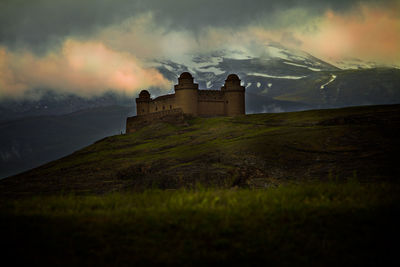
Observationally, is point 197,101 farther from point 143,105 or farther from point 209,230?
point 209,230

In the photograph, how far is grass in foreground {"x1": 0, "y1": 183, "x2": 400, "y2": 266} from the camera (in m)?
9.63

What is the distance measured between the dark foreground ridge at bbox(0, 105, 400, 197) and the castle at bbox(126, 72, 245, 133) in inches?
1022

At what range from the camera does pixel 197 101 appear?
352ft

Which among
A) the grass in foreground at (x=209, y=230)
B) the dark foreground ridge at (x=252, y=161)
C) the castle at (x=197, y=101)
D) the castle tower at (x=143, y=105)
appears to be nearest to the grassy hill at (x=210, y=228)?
the grass in foreground at (x=209, y=230)

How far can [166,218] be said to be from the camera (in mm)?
11492

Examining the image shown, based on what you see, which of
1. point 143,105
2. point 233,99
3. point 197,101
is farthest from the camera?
point 143,105

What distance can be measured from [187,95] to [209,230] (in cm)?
9600

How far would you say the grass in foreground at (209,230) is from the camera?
9.63 m

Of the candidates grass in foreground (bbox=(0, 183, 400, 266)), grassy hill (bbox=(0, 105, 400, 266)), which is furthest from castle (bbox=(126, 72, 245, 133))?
grass in foreground (bbox=(0, 183, 400, 266))

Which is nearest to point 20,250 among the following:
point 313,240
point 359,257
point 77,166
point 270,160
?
point 313,240

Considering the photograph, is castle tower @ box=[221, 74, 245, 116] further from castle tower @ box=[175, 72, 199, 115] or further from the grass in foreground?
the grass in foreground

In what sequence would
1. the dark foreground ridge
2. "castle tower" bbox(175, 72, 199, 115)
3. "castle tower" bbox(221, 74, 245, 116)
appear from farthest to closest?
"castle tower" bbox(221, 74, 245, 116)
"castle tower" bbox(175, 72, 199, 115)
the dark foreground ridge

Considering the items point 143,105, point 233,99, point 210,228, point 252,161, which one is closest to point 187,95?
point 233,99

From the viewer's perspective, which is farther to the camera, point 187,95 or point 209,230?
point 187,95
